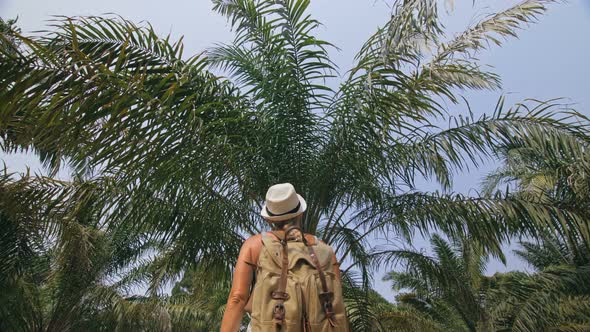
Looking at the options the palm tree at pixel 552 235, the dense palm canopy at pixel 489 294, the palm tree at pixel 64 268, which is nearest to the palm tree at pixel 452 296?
the dense palm canopy at pixel 489 294

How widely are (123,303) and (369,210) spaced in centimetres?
702

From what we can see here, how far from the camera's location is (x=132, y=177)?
242 inches

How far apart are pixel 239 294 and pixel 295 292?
1.22 feet

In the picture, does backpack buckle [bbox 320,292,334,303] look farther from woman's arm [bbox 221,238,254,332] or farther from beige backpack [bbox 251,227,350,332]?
woman's arm [bbox 221,238,254,332]

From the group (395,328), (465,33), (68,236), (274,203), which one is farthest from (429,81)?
(395,328)

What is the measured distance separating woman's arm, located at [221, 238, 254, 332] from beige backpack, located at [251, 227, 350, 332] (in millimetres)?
112

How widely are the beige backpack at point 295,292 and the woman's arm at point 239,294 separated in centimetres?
11

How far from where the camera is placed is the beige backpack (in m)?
2.91

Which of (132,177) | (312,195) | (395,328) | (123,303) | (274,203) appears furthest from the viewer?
(395,328)

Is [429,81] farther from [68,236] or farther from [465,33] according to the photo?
[68,236]

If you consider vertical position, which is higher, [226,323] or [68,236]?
[68,236]

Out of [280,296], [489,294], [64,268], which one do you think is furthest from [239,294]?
[489,294]

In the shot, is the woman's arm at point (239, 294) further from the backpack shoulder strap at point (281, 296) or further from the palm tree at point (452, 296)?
the palm tree at point (452, 296)

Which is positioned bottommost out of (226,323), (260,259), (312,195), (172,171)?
(226,323)
